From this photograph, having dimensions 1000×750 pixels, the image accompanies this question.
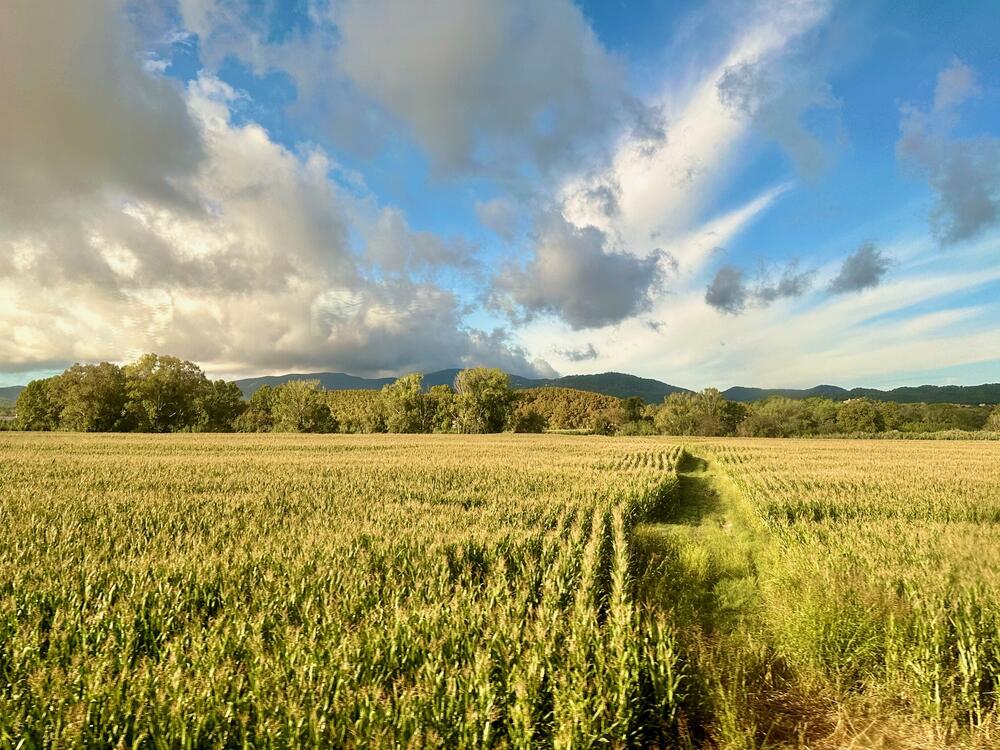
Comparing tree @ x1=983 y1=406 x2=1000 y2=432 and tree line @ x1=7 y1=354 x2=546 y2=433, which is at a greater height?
tree line @ x1=7 y1=354 x2=546 y2=433

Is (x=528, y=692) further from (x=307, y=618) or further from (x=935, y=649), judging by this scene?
(x=935, y=649)

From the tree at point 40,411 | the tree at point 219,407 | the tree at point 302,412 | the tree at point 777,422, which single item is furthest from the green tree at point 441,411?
the tree at point 40,411

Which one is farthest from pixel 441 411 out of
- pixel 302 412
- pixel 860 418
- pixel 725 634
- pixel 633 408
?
pixel 725 634

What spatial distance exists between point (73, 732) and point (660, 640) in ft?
17.0

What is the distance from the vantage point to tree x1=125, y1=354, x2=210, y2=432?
88625mm

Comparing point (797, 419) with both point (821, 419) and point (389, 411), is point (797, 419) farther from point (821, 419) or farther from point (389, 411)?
point (389, 411)

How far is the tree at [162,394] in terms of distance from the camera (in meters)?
88.6

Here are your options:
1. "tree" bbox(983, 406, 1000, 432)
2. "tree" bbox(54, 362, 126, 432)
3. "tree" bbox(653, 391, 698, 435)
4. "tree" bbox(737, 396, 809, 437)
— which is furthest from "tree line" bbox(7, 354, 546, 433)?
"tree" bbox(983, 406, 1000, 432)

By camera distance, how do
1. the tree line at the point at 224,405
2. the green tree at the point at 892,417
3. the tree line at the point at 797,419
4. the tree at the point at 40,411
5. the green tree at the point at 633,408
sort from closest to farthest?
the tree line at the point at 224,405, the tree at the point at 40,411, the tree line at the point at 797,419, the green tree at the point at 892,417, the green tree at the point at 633,408

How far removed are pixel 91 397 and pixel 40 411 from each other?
17.0 metres

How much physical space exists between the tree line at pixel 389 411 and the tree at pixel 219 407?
0.21m

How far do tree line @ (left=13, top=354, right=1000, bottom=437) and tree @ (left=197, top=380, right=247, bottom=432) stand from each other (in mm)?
215

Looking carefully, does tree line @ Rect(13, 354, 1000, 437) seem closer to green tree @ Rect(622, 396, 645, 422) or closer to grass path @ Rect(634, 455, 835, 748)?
green tree @ Rect(622, 396, 645, 422)

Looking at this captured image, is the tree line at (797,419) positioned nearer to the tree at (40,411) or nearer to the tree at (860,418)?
the tree at (860,418)
